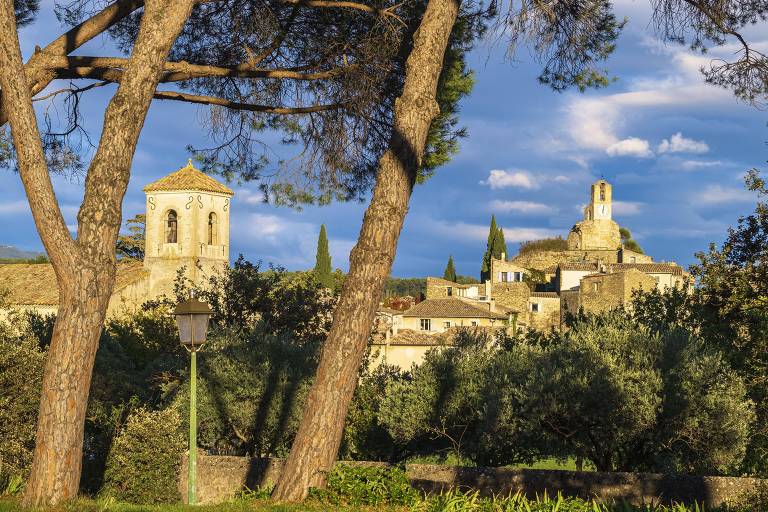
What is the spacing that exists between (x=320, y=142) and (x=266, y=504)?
6961 millimetres

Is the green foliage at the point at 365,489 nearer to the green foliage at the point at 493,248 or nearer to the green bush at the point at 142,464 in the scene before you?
the green bush at the point at 142,464

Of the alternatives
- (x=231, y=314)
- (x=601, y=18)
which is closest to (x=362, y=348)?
(x=601, y=18)

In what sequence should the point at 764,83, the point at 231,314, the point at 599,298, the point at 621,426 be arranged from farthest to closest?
the point at 599,298 → the point at 231,314 → the point at 621,426 → the point at 764,83

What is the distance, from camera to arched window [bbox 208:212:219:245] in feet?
162

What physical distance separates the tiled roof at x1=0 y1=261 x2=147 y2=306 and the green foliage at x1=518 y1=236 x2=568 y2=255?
61874mm

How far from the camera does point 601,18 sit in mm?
14977

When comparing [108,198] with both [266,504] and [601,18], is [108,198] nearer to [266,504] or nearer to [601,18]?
[266,504]

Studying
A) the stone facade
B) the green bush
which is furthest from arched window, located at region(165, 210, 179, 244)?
the green bush

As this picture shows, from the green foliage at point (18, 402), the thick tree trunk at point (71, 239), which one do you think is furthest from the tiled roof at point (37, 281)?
the thick tree trunk at point (71, 239)

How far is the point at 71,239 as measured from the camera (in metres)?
9.75

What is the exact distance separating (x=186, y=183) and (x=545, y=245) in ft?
220

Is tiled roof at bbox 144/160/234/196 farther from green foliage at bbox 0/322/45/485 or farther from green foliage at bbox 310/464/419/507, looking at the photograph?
green foliage at bbox 310/464/419/507

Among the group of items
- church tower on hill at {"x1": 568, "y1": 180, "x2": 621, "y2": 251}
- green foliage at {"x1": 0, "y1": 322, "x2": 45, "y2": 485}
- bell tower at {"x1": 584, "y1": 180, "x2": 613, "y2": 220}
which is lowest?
green foliage at {"x1": 0, "y1": 322, "x2": 45, "y2": 485}

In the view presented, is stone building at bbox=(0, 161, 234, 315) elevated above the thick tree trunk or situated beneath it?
elevated above
